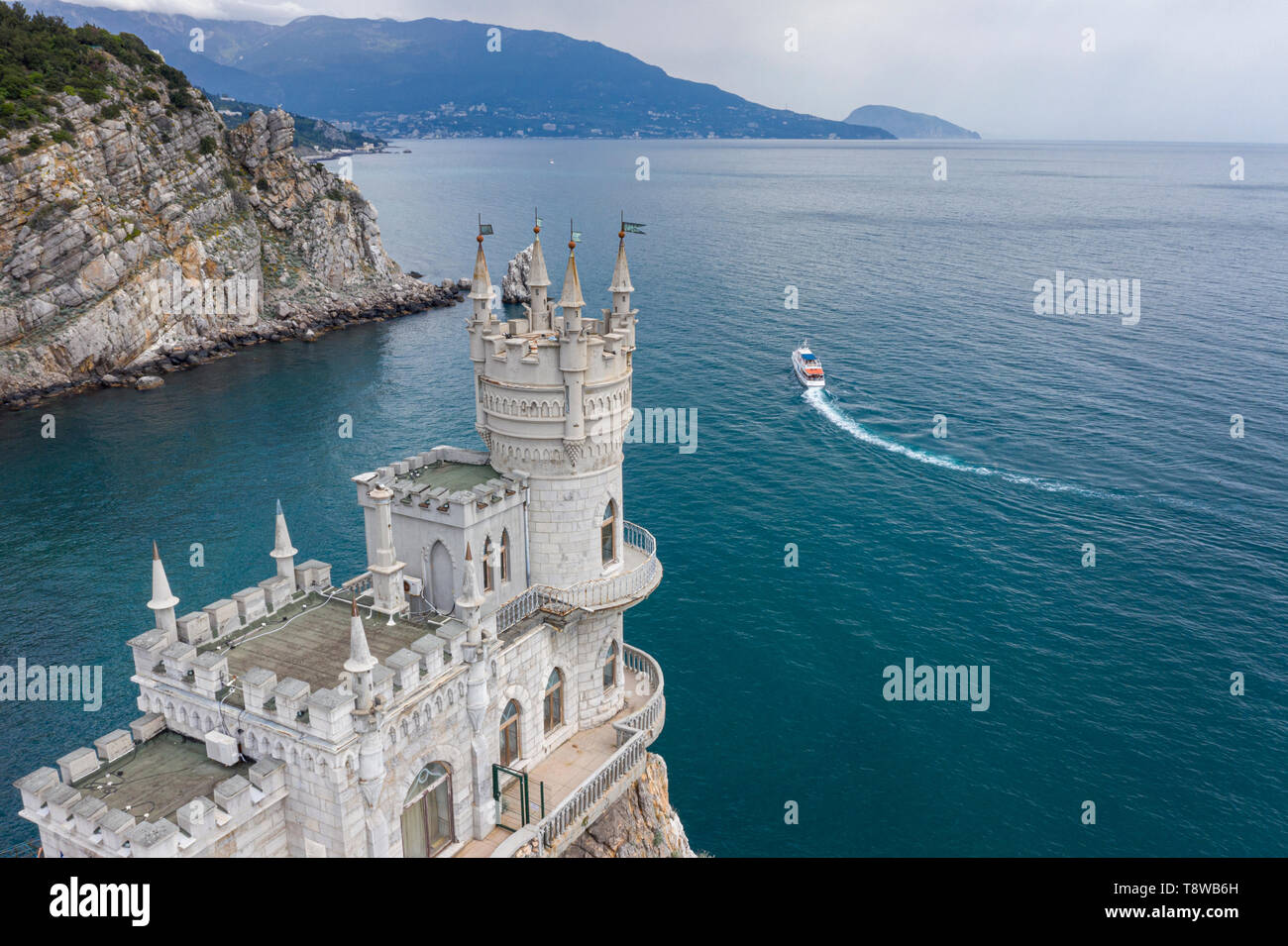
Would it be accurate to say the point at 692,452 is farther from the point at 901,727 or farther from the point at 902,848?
the point at 902,848

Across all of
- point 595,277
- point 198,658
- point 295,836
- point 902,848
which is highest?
point 595,277

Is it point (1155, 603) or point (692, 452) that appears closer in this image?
point (1155, 603)

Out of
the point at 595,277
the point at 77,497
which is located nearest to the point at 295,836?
the point at 77,497

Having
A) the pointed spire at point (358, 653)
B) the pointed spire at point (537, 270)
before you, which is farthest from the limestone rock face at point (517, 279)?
the pointed spire at point (358, 653)

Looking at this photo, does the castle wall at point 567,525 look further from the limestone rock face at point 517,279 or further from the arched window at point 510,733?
the limestone rock face at point 517,279

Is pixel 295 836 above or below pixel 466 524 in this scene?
below

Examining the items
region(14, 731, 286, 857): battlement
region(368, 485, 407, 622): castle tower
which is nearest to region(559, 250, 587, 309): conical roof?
region(368, 485, 407, 622): castle tower

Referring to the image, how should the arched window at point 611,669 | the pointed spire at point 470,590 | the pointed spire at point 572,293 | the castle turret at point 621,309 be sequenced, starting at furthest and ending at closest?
1. the arched window at point 611,669
2. the castle turret at point 621,309
3. the pointed spire at point 572,293
4. the pointed spire at point 470,590
